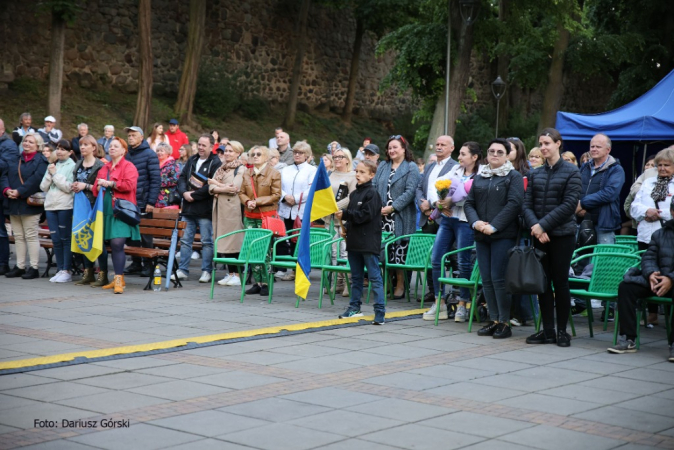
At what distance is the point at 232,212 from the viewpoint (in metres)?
12.9

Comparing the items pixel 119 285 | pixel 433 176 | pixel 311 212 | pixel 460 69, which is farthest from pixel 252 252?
pixel 460 69

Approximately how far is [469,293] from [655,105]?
5.10 m

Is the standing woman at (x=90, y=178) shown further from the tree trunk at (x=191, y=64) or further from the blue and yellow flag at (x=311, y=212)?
the tree trunk at (x=191, y=64)

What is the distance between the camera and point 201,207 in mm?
13234

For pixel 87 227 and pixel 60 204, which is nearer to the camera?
pixel 87 227

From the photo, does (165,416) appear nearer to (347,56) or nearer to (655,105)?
(655,105)

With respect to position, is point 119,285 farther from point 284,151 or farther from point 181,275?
point 284,151

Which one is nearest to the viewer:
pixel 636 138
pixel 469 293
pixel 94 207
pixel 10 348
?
pixel 10 348

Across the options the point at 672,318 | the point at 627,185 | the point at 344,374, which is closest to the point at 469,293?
the point at 672,318

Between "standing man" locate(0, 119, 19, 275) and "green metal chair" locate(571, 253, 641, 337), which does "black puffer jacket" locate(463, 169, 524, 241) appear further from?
"standing man" locate(0, 119, 19, 275)

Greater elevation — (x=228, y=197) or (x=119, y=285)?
(x=228, y=197)

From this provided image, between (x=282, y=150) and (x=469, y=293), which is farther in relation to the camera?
(x=282, y=150)

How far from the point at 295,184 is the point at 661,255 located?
20.4 ft

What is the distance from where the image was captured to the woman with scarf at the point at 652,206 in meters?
10.2
